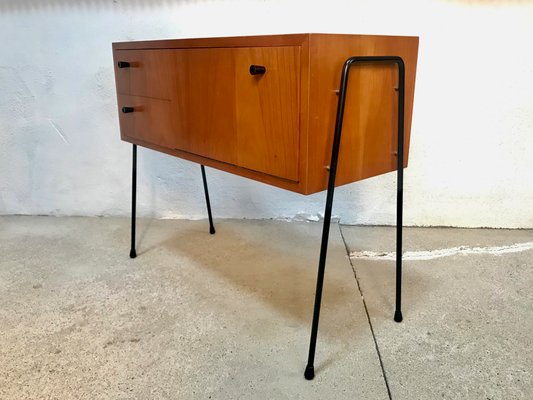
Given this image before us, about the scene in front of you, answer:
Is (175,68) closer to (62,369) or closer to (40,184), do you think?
(62,369)

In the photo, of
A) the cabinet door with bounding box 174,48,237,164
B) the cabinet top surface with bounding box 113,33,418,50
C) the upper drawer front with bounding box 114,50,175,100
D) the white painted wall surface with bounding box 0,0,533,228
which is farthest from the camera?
the white painted wall surface with bounding box 0,0,533,228

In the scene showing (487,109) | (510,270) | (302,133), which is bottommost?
(510,270)

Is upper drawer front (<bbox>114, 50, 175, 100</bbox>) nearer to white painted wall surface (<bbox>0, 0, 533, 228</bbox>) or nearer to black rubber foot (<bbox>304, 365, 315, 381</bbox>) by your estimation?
→ white painted wall surface (<bbox>0, 0, 533, 228</bbox>)

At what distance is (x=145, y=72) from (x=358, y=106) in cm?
70

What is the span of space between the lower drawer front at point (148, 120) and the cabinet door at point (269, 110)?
1.11ft

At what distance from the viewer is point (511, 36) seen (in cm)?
188

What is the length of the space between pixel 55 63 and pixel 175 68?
1153 mm

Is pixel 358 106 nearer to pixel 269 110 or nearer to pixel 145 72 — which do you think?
pixel 269 110

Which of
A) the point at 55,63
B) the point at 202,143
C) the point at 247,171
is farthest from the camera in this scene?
the point at 55,63

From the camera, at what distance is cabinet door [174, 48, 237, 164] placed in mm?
1108

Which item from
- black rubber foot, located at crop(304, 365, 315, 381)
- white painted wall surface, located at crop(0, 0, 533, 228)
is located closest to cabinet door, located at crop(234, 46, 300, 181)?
black rubber foot, located at crop(304, 365, 315, 381)

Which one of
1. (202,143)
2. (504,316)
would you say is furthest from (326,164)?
(504,316)

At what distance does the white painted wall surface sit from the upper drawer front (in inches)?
23.9

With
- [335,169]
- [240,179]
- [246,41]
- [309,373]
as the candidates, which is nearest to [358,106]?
[335,169]
